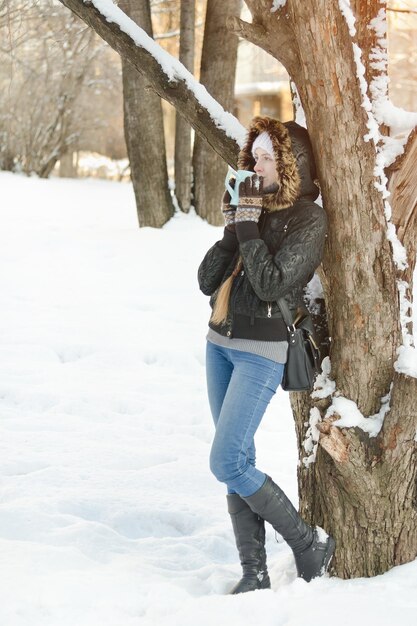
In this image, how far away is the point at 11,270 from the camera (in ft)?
26.3

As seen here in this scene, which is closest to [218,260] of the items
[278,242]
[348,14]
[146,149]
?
[278,242]

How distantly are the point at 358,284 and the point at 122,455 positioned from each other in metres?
2.41

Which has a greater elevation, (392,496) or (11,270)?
(11,270)

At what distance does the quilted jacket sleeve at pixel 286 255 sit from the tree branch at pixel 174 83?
2.10ft

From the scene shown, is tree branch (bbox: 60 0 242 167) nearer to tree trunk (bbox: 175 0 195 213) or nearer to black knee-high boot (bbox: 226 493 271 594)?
black knee-high boot (bbox: 226 493 271 594)

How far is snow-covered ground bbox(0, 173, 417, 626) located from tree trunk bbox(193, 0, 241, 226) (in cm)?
46

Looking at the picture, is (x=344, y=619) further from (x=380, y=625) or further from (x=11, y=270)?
(x=11, y=270)

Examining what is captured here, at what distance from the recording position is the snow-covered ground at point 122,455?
3041mm

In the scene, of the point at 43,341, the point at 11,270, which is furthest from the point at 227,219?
the point at 11,270

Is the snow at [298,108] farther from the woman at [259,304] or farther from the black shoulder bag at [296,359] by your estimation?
the black shoulder bag at [296,359]

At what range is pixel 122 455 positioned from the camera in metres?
4.98

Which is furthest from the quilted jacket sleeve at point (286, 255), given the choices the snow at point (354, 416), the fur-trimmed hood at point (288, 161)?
the snow at point (354, 416)

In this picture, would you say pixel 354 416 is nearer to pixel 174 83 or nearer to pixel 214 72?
pixel 174 83

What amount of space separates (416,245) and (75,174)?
21875 millimetres
